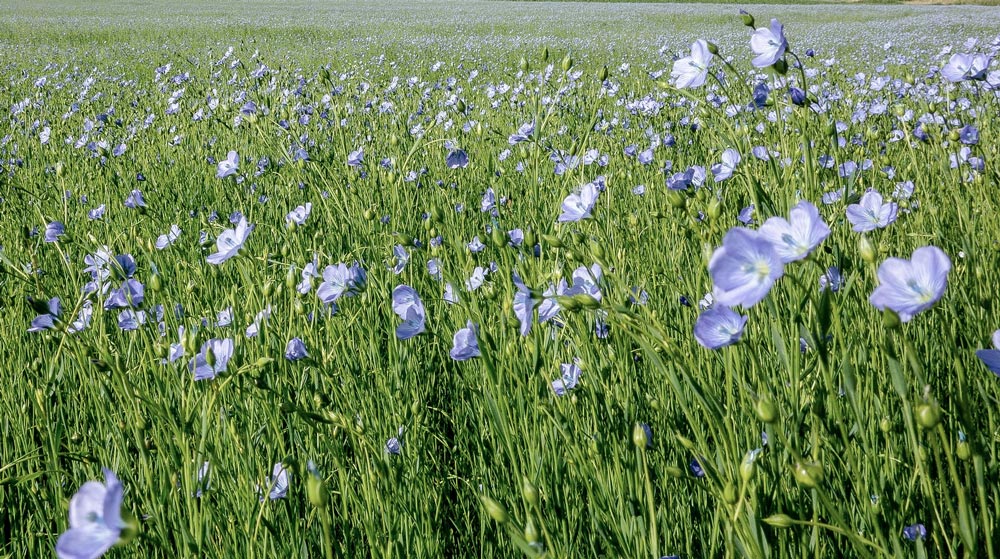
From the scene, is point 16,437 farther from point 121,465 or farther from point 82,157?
point 82,157

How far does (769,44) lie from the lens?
1.33 metres

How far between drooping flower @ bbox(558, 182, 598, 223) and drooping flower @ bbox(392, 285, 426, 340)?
0.35 metres

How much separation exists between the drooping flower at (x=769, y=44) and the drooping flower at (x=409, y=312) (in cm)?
74

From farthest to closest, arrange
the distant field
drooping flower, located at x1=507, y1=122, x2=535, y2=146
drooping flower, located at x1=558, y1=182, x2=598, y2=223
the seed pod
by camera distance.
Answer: drooping flower, located at x1=507, y1=122, x2=535, y2=146, drooping flower, located at x1=558, y1=182, x2=598, y2=223, the distant field, the seed pod

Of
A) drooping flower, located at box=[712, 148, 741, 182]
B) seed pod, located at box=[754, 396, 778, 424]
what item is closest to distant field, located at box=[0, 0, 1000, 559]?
seed pod, located at box=[754, 396, 778, 424]

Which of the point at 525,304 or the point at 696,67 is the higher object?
the point at 696,67

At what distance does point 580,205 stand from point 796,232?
2.40 ft

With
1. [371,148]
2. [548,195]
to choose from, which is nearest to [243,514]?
[548,195]

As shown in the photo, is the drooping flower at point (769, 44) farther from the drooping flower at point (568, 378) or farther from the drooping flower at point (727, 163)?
the drooping flower at point (568, 378)

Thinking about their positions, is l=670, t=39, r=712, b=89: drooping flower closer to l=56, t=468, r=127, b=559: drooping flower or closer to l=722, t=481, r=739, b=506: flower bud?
l=722, t=481, r=739, b=506: flower bud

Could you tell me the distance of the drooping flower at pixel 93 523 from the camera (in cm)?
64

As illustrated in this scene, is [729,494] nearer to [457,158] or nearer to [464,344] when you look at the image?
[464,344]

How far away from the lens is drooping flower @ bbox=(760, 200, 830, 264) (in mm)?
790

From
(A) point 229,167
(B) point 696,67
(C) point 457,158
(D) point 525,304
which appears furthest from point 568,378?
(A) point 229,167
